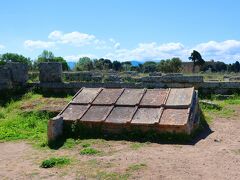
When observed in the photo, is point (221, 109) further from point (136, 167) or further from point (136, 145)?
point (136, 167)

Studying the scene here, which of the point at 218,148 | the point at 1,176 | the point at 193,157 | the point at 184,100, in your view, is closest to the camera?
the point at 1,176

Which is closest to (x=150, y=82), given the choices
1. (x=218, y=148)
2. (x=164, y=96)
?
(x=164, y=96)

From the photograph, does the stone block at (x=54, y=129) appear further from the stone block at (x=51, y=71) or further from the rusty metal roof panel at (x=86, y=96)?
the stone block at (x=51, y=71)

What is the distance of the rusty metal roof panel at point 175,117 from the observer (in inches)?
329

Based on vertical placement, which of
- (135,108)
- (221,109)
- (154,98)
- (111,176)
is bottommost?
(111,176)

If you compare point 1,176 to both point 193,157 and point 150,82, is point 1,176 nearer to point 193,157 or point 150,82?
point 193,157

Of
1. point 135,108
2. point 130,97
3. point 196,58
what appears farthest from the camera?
point 196,58

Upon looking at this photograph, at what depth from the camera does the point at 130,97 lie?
10.0m

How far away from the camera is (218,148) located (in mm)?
7547

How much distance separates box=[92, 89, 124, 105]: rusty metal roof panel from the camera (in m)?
9.90

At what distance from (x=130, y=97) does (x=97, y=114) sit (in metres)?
1.18

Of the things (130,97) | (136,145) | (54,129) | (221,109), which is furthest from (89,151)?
(221,109)

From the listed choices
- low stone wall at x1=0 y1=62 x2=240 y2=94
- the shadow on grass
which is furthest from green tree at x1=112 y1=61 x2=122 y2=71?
the shadow on grass

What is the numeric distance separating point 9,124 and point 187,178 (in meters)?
6.21
